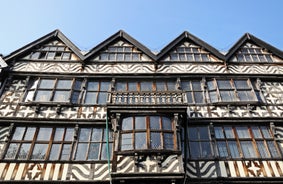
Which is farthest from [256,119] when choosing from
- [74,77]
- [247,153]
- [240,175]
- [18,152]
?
[18,152]

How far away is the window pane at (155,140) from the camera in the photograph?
1168cm

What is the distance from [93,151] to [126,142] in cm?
185

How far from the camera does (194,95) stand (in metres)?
15.4

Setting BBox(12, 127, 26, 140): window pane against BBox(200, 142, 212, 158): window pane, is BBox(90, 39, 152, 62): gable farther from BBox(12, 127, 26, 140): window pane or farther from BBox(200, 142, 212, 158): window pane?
BBox(200, 142, 212, 158): window pane

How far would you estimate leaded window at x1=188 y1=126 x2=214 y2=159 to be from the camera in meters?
12.7

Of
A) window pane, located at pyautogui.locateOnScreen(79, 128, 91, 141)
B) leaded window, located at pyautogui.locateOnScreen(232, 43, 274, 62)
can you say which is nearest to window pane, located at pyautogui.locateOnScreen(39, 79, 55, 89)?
window pane, located at pyautogui.locateOnScreen(79, 128, 91, 141)

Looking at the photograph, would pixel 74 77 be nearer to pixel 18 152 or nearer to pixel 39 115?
pixel 39 115

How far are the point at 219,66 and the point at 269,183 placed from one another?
7.89m

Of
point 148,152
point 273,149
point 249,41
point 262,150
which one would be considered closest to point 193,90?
point 262,150

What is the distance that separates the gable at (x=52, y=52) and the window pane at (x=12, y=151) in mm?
6526

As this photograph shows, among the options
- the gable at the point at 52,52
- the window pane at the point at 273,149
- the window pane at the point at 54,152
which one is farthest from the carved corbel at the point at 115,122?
the window pane at the point at 273,149

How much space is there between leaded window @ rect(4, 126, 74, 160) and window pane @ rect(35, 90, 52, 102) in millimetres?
1932

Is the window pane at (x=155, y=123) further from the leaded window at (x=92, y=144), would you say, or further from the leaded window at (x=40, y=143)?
the leaded window at (x=40, y=143)

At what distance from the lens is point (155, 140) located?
39.1 ft
